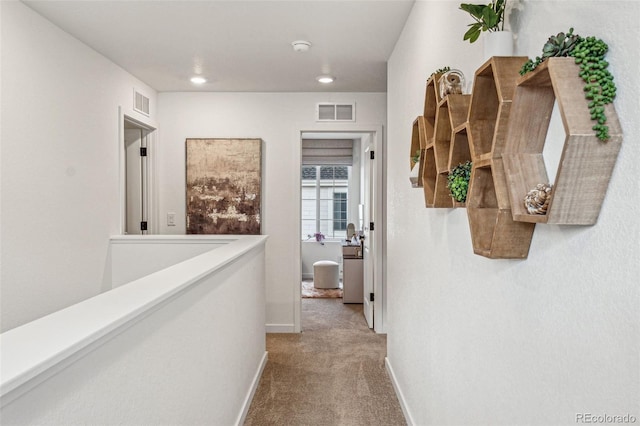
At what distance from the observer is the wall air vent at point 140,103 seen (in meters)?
3.89

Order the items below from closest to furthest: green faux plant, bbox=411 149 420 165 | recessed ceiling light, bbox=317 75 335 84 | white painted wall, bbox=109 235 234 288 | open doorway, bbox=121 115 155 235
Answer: green faux plant, bbox=411 149 420 165, white painted wall, bbox=109 235 234 288, recessed ceiling light, bbox=317 75 335 84, open doorway, bbox=121 115 155 235

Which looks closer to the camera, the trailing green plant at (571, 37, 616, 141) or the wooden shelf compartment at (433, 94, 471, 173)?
the trailing green plant at (571, 37, 616, 141)

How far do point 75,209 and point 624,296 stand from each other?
3027 mm

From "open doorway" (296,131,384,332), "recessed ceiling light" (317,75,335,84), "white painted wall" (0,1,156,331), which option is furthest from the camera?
"open doorway" (296,131,384,332)

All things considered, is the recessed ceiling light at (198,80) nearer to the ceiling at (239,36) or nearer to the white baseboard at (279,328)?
the ceiling at (239,36)

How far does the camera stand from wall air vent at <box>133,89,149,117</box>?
3889mm

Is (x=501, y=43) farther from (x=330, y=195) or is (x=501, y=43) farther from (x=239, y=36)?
(x=330, y=195)

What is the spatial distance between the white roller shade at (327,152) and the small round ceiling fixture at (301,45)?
4.19 m

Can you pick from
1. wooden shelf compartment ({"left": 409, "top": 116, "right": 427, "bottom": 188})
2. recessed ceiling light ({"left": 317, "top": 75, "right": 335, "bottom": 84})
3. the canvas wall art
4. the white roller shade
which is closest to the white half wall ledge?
wooden shelf compartment ({"left": 409, "top": 116, "right": 427, "bottom": 188})

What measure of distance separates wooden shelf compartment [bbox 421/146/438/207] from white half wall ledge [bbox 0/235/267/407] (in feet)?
3.17

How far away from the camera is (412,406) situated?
2.51 metres

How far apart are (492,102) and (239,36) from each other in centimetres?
214

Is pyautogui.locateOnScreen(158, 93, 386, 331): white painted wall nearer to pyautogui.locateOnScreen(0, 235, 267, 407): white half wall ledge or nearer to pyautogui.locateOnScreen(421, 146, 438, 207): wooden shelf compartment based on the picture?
pyautogui.locateOnScreen(421, 146, 438, 207): wooden shelf compartment

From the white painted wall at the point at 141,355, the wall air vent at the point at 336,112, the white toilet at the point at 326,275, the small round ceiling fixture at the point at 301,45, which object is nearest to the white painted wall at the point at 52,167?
the white painted wall at the point at 141,355
